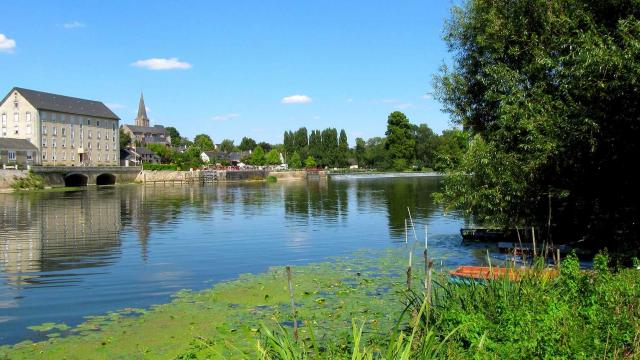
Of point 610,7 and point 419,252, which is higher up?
point 610,7

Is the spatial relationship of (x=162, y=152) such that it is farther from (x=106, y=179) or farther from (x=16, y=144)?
(x=16, y=144)

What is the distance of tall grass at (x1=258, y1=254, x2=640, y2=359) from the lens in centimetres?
823

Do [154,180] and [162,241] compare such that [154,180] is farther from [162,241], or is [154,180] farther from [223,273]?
[223,273]

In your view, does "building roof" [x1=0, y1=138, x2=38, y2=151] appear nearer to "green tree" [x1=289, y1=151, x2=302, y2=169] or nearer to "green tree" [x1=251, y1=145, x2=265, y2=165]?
"green tree" [x1=251, y1=145, x2=265, y2=165]

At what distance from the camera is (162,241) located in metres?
33.2

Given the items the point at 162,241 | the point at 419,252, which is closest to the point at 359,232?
the point at 419,252

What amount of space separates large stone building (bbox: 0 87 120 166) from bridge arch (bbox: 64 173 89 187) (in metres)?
7.05

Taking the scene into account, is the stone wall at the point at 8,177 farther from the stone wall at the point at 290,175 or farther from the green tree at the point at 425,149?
the green tree at the point at 425,149

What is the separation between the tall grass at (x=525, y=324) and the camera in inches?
324

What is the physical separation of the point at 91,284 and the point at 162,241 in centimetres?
1268

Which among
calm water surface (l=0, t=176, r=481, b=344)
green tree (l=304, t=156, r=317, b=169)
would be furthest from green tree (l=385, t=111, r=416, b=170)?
calm water surface (l=0, t=176, r=481, b=344)

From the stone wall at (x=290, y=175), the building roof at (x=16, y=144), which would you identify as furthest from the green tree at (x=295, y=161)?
the building roof at (x=16, y=144)

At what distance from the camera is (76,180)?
11456 cm

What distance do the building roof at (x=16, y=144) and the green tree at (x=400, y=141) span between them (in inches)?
4081
